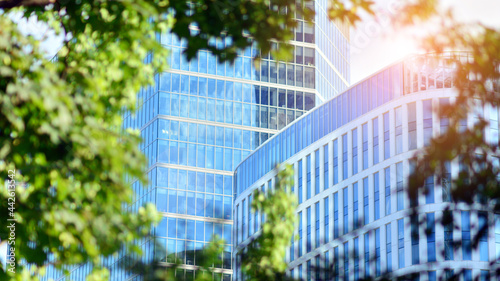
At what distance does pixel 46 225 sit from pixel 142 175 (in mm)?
1494

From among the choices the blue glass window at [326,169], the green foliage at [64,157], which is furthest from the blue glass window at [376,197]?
the green foliage at [64,157]

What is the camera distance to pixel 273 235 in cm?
1170

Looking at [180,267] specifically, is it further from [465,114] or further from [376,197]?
[376,197]

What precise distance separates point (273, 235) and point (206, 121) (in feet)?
277

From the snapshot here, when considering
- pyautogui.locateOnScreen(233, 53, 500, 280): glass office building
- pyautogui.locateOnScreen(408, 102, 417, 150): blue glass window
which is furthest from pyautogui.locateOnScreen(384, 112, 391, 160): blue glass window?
pyautogui.locateOnScreen(408, 102, 417, 150): blue glass window

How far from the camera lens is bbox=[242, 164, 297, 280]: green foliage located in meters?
10.7

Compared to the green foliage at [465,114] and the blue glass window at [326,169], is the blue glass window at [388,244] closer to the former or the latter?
the blue glass window at [326,169]

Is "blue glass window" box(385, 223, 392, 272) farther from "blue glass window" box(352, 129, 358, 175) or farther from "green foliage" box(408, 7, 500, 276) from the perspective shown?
"green foliage" box(408, 7, 500, 276)

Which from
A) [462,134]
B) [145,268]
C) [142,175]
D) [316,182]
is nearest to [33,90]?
[142,175]

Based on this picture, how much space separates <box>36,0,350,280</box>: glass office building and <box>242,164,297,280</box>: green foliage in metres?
77.4

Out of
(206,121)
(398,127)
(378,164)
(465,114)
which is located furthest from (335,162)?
(465,114)

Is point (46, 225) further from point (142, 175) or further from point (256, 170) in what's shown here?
point (256, 170)

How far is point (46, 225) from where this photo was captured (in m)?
9.31

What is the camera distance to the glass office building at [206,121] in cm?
9279
